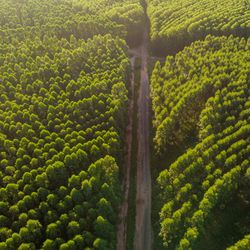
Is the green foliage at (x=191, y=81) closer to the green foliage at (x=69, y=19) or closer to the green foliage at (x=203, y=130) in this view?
the green foliage at (x=203, y=130)

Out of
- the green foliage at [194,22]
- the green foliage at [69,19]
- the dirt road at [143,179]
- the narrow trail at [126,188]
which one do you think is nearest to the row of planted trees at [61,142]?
the narrow trail at [126,188]

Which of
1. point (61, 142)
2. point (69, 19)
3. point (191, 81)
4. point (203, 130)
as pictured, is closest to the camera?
point (61, 142)

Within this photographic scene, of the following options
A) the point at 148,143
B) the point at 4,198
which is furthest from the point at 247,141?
the point at 4,198

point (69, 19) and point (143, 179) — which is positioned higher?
point (69, 19)

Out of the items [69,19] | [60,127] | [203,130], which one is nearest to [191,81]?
[203,130]

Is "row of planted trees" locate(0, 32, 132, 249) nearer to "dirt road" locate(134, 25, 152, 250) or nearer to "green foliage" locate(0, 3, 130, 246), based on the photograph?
"green foliage" locate(0, 3, 130, 246)

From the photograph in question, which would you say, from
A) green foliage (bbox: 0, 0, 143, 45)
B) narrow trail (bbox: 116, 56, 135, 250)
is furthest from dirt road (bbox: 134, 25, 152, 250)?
green foliage (bbox: 0, 0, 143, 45)

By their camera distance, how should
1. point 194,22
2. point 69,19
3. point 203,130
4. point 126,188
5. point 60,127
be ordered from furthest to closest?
point 69,19 < point 194,22 < point 60,127 < point 203,130 < point 126,188

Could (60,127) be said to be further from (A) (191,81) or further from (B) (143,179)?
(A) (191,81)

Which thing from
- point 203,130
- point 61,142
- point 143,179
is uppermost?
point 203,130

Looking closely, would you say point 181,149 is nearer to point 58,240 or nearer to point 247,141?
point 247,141
